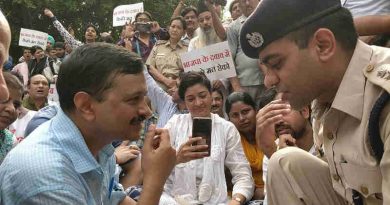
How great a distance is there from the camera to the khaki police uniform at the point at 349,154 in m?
1.66

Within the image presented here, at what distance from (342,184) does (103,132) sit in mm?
930

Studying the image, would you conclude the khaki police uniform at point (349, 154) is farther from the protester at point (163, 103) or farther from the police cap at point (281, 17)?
the protester at point (163, 103)

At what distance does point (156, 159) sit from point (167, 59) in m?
4.03

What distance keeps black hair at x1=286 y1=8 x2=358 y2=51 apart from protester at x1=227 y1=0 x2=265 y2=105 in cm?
302

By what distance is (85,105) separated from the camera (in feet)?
6.60

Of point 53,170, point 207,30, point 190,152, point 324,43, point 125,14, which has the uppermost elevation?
point 324,43

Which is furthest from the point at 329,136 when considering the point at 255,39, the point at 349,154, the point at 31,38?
the point at 31,38

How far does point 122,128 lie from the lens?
6.80ft

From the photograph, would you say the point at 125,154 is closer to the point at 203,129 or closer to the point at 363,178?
the point at 203,129

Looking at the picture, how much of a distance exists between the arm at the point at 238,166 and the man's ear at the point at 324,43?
6.92 feet

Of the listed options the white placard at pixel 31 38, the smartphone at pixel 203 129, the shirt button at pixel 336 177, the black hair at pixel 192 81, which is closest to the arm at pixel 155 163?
the shirt button at pixel 336 177

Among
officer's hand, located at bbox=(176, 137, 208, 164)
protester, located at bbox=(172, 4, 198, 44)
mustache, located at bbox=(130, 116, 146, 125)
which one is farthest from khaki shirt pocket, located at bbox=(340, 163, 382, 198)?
protester, located at bbox=(172, 4, 198, 44)

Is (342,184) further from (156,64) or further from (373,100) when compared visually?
(156,64)

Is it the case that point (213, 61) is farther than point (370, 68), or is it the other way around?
point (213, 61)
